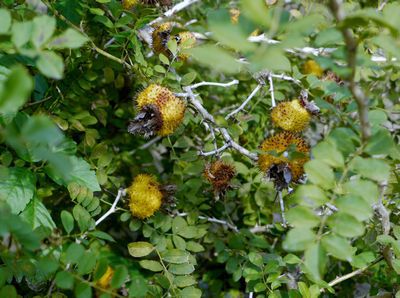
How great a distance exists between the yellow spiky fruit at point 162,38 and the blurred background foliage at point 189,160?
0.05m

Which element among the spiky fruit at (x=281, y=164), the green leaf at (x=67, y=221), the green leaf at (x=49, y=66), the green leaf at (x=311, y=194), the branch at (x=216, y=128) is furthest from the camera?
the branch at (x=216, y=128)

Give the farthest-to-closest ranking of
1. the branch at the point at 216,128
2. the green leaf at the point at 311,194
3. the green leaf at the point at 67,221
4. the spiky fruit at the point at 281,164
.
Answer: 1. the branch at the point at 216,128
2. the spiky fruit at the point at 281,164
3. the green leaf at the point at 67,221
4. the green leaf at the point at 311,194

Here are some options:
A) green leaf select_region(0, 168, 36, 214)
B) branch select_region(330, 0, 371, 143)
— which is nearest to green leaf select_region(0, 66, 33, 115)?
branch select_region(330, 0, 371, 143)

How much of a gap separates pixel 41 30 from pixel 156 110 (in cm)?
67

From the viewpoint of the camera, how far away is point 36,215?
1.60 meters

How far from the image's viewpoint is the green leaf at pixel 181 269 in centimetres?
172

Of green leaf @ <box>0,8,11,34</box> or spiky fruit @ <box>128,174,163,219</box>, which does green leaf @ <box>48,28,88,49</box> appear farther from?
spiky fruit @ <box>128,174,163,219</box>

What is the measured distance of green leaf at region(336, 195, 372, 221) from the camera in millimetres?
1043

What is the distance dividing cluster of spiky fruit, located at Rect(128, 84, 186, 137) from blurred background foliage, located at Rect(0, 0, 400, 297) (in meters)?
0.12

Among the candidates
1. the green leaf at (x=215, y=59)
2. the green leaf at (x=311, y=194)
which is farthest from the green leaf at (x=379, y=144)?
the green leaf at (x=215, y=59)

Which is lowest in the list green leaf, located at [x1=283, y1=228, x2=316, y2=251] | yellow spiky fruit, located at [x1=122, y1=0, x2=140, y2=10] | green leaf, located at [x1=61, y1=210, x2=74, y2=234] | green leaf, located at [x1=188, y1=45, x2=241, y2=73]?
green leaf, located at [x1=61, y1=210, x2=74, y2=234]

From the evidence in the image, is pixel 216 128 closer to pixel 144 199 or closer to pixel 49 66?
pixel 144 199

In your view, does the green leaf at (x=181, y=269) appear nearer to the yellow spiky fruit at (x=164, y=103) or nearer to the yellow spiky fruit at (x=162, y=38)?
the yellow spiky fruit at (x=164, y=103)

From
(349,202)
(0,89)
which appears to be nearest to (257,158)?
(349,202)
